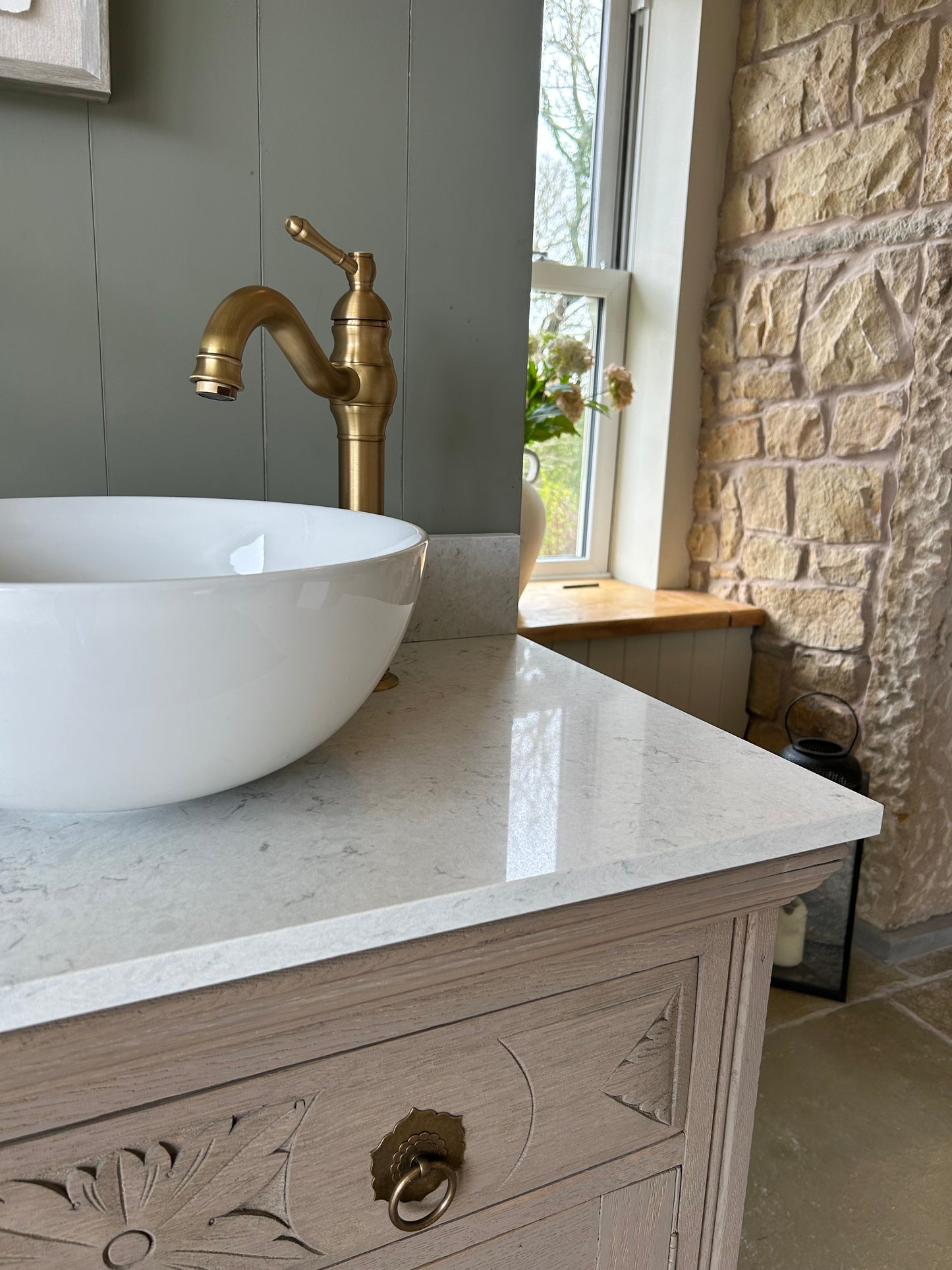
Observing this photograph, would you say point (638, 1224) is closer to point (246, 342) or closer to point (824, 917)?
point (246, 342)

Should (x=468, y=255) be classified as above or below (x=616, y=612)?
above

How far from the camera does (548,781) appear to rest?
2.04 ft

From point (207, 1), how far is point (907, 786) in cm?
170

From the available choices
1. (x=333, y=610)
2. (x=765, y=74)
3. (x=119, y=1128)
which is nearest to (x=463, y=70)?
(x=333, y=610)

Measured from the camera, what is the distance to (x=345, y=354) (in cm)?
80

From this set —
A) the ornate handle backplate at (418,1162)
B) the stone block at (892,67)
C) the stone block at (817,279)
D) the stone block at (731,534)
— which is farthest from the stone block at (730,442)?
the ornate handle backplate at (418,1162)

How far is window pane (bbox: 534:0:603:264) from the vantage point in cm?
200

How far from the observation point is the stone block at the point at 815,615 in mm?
1849

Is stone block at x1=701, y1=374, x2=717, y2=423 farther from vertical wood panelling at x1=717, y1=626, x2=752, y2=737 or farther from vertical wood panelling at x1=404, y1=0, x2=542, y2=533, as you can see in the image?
vertical wood panelling at x1=404, y1=0, x2=542, y2=533

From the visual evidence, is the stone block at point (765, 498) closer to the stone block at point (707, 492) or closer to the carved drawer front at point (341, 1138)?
the stone block at point (707, 492)

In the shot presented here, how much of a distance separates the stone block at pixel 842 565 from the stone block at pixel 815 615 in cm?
2

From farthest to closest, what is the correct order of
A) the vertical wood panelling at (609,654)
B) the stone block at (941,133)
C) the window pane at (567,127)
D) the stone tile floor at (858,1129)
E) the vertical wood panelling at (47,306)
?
the window pane at (567,127), the vertical wood panelling at (609,654), the stone block at (941,133), the stone tile floor at (858,1129), the vertical wood panelling at (47,306)

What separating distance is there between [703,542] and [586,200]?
0.84 m

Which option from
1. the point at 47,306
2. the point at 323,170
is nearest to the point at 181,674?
the point at 47,306
